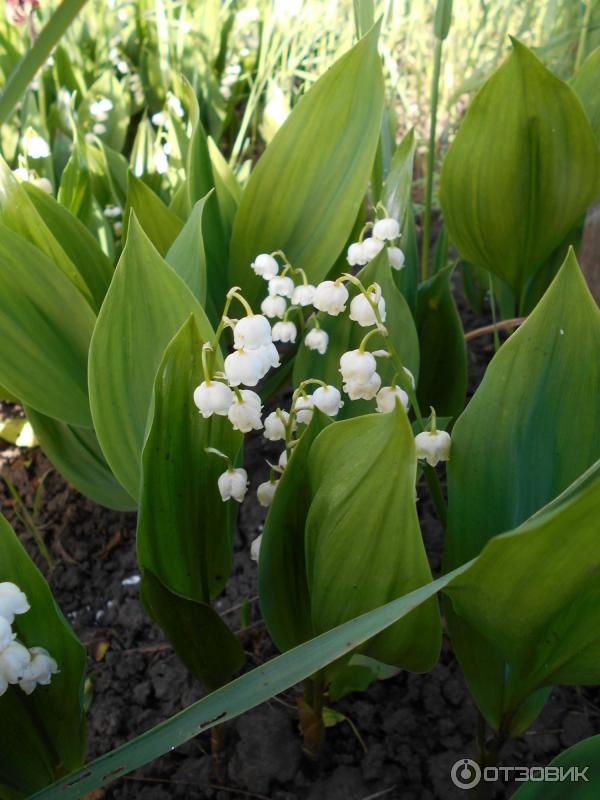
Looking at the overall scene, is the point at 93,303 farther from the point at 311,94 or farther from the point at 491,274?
the point at 491,274

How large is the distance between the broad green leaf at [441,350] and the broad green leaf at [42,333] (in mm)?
527

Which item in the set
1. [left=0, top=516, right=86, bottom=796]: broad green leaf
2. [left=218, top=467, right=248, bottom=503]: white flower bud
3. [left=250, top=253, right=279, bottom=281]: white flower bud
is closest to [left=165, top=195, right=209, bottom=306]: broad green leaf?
[left=250, top=253, right=279, bottom=281]: white flower bud

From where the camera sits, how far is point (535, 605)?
0.63m

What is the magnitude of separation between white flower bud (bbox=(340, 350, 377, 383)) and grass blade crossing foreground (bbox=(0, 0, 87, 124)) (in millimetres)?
386

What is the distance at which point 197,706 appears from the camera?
0.59 meters

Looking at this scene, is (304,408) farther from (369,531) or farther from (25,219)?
(25,219)

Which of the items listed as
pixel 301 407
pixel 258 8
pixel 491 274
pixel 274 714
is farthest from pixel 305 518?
pixel 258 8

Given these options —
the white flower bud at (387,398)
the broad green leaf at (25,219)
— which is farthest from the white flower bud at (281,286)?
the broad green leaf at (25,219)

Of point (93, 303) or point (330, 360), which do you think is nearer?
point (330, 360)

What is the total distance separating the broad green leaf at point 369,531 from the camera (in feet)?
2.10

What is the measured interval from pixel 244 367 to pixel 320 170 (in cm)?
58

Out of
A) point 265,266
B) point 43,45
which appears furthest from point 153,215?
point 43,45

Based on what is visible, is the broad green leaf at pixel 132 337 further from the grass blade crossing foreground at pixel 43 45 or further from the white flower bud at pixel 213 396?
the grass blade crossing foreground at pixel 43 45

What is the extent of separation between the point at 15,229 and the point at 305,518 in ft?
2.10
